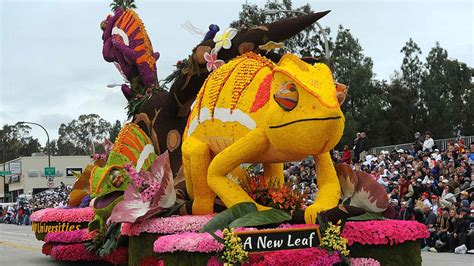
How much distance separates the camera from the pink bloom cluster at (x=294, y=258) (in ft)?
23.5

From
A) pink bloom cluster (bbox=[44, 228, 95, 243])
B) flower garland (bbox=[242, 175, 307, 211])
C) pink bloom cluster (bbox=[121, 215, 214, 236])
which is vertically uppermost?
flower garland (bbox=[242, 175, 307, 211])

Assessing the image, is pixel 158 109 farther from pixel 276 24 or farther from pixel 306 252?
pixel 306 252

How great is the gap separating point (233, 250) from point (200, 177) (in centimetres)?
174

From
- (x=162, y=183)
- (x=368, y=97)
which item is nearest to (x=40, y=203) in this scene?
(x=368, y=97)

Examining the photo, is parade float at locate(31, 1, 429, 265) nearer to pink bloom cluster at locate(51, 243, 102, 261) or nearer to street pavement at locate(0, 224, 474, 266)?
pink bloom cluster at locate(51, 243, 102, 261)

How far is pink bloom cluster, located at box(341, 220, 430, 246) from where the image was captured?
789cm

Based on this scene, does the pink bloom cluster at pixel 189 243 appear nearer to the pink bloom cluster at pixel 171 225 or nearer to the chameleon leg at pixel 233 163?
the pink bloom cluster at pixel 171 225

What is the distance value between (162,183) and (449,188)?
10.5m

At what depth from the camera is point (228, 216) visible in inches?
304

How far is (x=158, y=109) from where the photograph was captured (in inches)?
449

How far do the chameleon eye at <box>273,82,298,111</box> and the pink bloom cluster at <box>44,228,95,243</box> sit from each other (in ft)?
18.8

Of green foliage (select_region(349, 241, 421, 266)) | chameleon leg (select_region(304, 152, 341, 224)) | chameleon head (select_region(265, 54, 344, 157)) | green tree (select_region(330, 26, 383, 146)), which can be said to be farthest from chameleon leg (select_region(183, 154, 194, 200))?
green tree (select_region(330, 26, 383, 146))

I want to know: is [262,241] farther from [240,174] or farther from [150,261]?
[150,261]

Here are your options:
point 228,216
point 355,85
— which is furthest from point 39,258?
point 355,85
